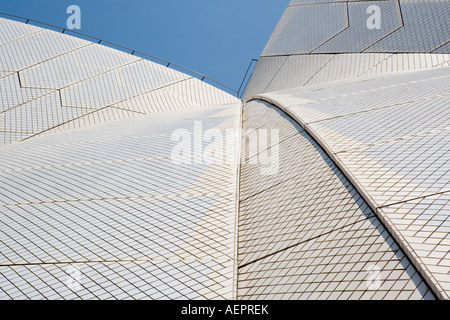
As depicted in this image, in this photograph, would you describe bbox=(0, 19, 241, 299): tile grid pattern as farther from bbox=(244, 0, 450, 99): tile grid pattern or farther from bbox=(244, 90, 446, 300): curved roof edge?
bbox=(244, 0, 450, 99): tile grid pattern

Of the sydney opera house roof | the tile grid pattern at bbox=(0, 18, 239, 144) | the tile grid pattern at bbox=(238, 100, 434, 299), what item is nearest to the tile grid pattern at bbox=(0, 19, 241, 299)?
the sydney opera house roof

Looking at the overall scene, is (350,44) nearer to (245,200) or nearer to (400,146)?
(400,146)

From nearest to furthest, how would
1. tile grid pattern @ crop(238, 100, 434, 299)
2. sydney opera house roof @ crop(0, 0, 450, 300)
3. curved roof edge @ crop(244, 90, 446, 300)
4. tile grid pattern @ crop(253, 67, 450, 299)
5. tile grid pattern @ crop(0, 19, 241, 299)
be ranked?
curved roof edge @ crop(244, 90, 446, 300) → tile grid pattern @ crop(238, 100, 434, 299) → tile grid pattern @ crop(253, 67, 450, 299) → sydney opera house roof @ crop(0, 0, 450, 300) → tile grid pattern @ crop(0, 19, 241, 299)

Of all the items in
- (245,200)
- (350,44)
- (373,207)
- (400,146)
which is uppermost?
(350,44)

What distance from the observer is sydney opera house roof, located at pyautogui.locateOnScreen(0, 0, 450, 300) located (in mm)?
8102

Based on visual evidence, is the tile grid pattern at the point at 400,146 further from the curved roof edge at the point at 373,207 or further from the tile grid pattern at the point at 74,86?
the tile grid pattern at the point at 74,86

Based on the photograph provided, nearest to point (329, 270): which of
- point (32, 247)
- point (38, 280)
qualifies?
point (38, 280)

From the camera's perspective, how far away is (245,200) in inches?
443

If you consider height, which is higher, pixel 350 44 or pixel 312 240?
pixel 350 44

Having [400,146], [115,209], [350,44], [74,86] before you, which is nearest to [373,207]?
[400,146]

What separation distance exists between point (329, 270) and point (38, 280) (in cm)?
474

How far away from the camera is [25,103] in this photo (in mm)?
21297

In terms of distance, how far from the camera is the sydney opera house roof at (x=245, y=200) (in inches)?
319
